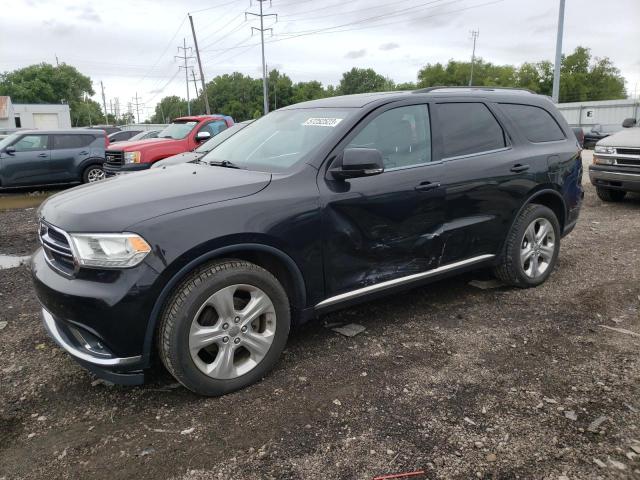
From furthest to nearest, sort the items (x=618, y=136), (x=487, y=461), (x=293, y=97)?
(x=293, y=97) → (x=618, y=136) → (x=487, y=461)

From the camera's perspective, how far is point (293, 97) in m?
94.0

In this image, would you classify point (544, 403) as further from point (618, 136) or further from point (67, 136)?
point (67, 136)

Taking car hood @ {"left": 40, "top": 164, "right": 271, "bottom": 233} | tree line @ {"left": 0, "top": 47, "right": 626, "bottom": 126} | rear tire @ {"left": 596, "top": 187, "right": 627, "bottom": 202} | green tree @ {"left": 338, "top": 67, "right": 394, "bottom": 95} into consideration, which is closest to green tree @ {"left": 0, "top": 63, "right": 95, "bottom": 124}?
tree line @ {"left": 0, "top": 47, "right": 626, "bottom": 126}

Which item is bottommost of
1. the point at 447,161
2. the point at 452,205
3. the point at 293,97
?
the point at 452,205

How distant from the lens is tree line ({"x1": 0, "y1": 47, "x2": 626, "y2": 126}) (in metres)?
73.6

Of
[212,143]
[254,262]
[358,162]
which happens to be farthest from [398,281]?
[212,143]

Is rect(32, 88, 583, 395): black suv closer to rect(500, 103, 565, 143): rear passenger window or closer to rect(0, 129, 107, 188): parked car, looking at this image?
rect(500, 103, 565, 143): rear passenger window

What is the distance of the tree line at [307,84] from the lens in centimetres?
7356

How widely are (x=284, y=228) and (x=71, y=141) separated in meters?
11.7

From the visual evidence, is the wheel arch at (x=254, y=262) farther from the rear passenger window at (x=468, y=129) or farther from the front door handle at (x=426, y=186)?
the rear passenger window at (x=468, y=129)

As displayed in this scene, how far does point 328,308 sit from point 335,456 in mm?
1100

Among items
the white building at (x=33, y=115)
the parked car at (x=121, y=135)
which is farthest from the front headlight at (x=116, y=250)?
the white building at (x=33, y=115)

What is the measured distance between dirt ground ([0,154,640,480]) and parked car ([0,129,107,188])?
9.31 metres

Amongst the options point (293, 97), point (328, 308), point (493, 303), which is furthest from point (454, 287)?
point (293, 97)
